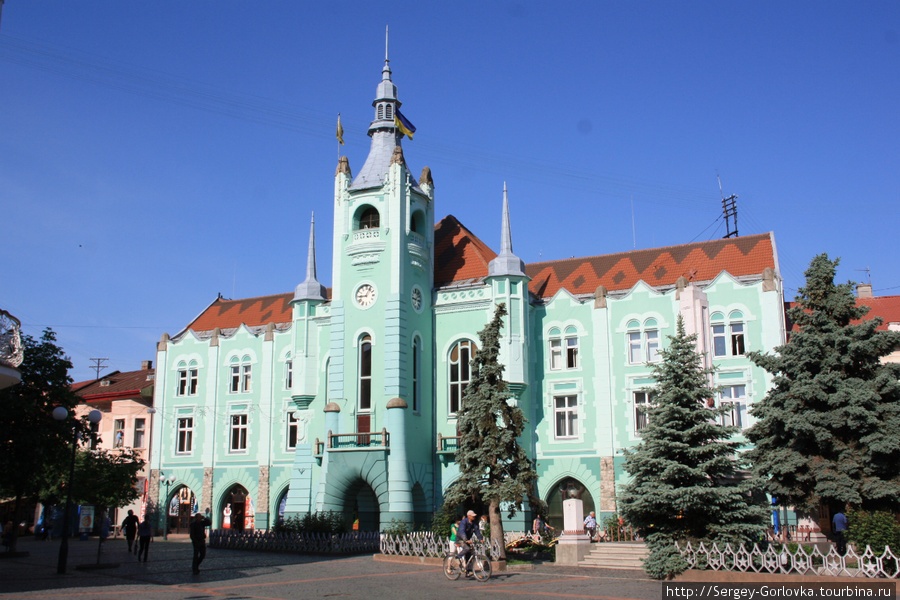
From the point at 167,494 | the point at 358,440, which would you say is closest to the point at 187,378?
the point at 167,494

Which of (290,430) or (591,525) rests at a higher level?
(290,430)

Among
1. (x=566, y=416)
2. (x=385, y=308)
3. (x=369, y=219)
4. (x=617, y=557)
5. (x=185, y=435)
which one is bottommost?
(x=617, y=557)

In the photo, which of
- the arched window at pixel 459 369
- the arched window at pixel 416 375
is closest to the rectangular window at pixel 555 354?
the arched window at pixel 459 369

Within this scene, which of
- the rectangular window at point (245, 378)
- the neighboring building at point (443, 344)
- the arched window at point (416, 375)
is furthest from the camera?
the rectangular window at point (245, 378)

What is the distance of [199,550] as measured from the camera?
21.7m

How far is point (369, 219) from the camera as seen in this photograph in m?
37.9

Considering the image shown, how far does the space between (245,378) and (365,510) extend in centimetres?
1221

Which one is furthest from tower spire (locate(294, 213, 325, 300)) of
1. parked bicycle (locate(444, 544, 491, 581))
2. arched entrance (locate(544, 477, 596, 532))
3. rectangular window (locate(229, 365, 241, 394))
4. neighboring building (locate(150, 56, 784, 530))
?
parked bicycle (locate(444, 544, 491, 581))

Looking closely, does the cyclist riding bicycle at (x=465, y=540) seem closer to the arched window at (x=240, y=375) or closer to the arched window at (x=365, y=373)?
the arched window at (x=365, y=373)

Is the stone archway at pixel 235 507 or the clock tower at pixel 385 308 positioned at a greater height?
the clock tower at pixel 385 308

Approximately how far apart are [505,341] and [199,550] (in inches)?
684

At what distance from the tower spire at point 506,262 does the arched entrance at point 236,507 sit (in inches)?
719

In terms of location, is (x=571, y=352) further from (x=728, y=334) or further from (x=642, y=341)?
(x=728, y=334)

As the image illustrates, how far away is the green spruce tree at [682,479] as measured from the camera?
20078mm
